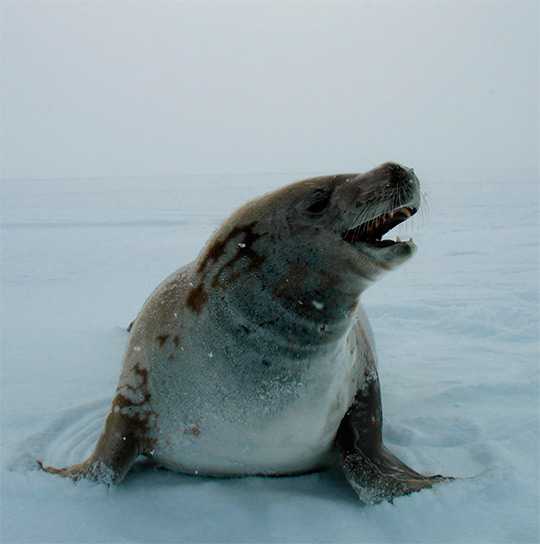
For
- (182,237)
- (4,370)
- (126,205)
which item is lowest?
(126,205)

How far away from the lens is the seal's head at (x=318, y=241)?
2.09 m

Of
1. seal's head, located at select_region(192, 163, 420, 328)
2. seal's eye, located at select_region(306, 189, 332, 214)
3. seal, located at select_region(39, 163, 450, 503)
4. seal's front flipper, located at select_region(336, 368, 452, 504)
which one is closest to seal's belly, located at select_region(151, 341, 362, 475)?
seal, located at select_region(39, 163, 450, 503)

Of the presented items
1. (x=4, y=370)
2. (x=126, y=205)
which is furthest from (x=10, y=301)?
(x=126, y=205)

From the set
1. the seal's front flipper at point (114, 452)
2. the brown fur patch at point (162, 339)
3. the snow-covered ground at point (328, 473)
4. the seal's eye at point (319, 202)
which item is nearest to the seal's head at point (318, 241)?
the seal's eye at point (319, 202)

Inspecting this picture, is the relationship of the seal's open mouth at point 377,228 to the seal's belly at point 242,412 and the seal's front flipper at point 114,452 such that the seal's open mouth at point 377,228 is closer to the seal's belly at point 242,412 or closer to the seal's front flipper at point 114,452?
the seal's belly at point 242,412

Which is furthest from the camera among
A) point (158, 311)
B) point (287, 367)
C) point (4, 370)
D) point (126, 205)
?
point (126, 205)

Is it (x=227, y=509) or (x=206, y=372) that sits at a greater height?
(x=206, y=372)

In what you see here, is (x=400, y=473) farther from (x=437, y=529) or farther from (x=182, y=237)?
(x=182, y=237)

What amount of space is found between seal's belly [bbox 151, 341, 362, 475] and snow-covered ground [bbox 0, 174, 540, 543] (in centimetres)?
9

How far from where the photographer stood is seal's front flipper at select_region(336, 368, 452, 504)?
2.12m

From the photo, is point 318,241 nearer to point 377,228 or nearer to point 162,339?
point 377,228

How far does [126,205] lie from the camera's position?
17.4 m

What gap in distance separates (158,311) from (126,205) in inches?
610

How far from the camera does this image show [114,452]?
2209 millimetres
